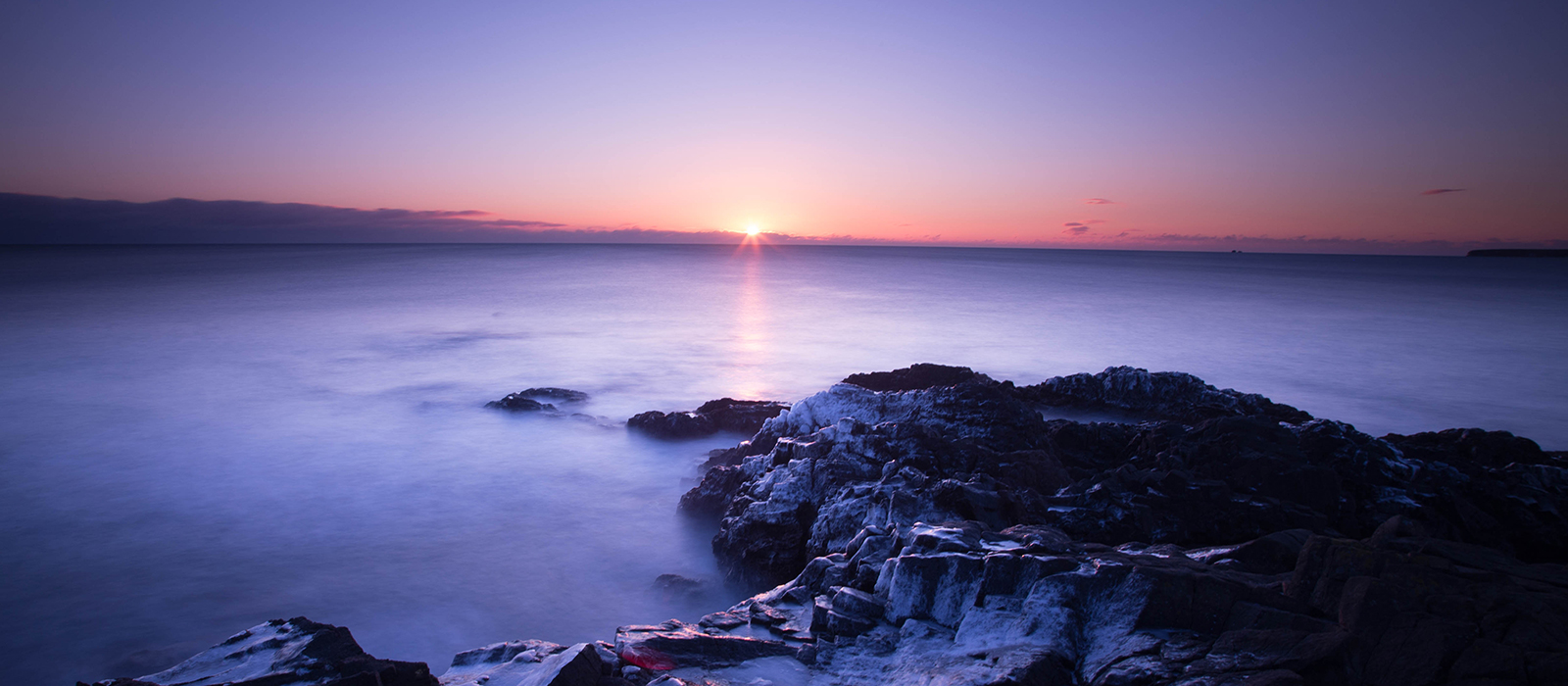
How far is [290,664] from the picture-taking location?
3.52 meters

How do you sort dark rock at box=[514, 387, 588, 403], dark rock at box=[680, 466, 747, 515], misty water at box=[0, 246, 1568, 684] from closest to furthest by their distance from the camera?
misty water at box=[0, 246, 1568, 684], dark rock at box=[680, 466, 747, 515], dark rock at box=[514, 387, 588, 403]

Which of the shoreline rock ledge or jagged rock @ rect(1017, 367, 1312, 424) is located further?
jagged rock @ rect(1017, 367, 1312, 424)

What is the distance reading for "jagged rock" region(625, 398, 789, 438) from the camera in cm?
1091

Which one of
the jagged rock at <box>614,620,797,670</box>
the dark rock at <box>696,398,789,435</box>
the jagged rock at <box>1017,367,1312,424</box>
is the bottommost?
the dark rock at <box>696,398,789,435</box>

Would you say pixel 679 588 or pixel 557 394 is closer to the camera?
pixel 679 588

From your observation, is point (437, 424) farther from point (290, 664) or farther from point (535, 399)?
point (290, 664)

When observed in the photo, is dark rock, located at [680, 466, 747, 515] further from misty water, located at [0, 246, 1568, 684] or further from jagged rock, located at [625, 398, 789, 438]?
jagged rock, located at [625, 398, 789, 438]

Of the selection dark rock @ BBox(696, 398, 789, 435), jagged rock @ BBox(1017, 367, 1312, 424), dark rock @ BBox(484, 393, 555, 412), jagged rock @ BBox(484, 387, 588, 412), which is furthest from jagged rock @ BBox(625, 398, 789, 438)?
→ jagged rock @ BBox(1017, 367, 1312, 424)

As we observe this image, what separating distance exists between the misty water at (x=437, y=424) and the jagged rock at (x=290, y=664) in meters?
1.65

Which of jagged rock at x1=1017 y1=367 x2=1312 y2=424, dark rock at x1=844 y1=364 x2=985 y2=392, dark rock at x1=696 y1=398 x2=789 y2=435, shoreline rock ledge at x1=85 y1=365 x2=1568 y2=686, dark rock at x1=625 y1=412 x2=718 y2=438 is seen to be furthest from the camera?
dark rock at x1=844 y1=364 x2=985 y2=392

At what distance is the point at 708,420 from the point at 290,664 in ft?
25.1

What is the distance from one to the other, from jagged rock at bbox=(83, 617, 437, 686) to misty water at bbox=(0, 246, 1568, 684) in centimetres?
165

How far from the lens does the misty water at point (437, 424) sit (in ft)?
20.6

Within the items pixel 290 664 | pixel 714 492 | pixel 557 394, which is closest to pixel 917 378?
pixel 714 492
